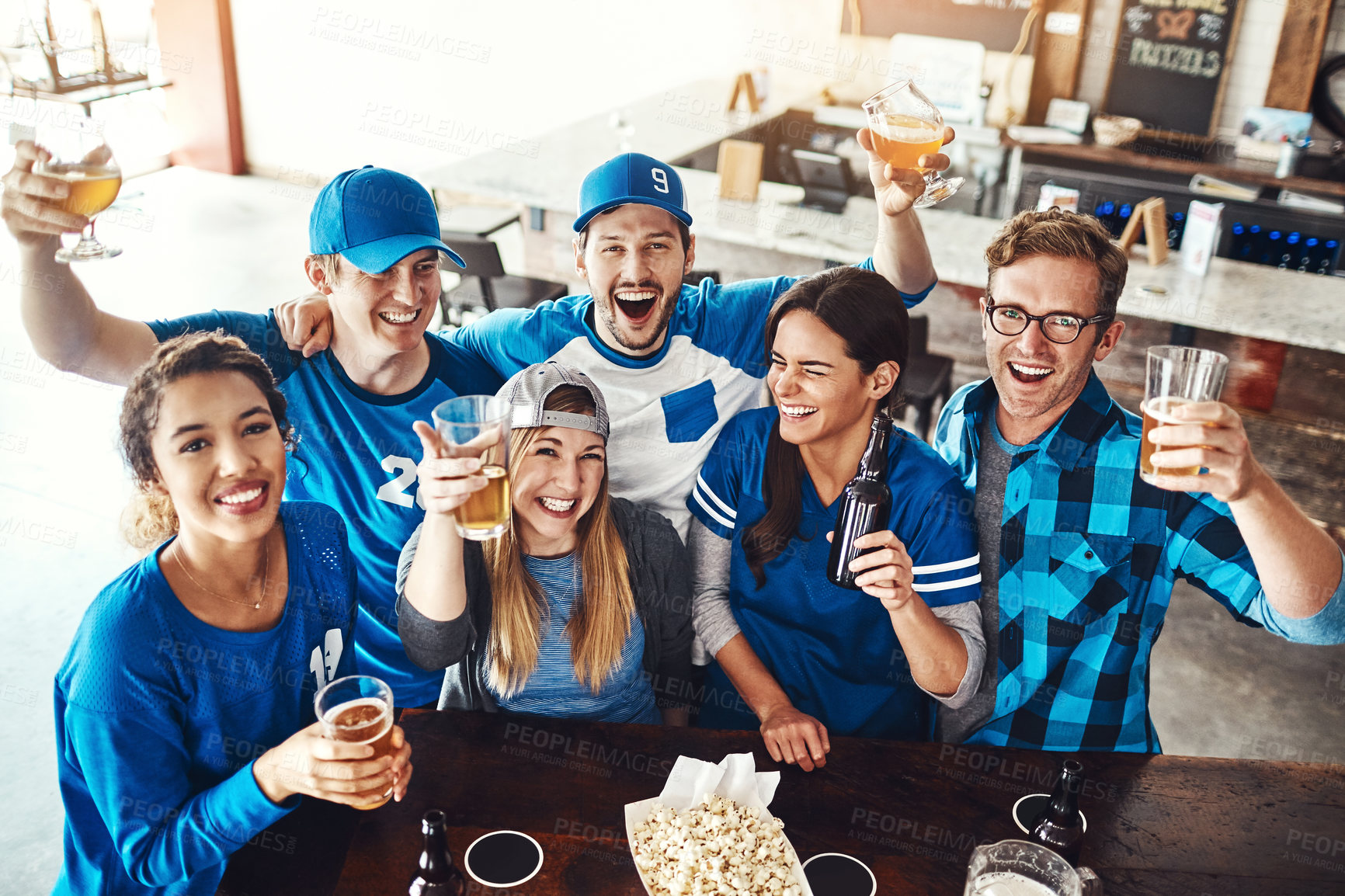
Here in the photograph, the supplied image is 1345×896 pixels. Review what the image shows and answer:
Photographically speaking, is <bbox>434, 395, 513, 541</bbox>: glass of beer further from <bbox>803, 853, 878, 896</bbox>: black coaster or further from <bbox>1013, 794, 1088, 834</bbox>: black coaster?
<bbox>1013, 794, 1088, 834</bbox>: black coaster

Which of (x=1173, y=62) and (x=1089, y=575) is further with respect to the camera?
(x=1173, y=62)

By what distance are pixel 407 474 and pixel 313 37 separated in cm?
773

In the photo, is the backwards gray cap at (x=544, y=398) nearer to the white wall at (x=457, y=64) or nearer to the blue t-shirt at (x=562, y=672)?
the blue t-shirt at (x=562, y=672)

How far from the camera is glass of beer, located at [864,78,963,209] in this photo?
2.34 metres

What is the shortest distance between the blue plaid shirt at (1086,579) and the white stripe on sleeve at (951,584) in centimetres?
11

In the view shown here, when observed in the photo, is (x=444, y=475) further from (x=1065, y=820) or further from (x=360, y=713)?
(x=1065, y=820)

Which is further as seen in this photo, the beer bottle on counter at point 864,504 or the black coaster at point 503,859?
the beer bottle on counter at point 864,504

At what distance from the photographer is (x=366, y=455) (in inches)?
92.5

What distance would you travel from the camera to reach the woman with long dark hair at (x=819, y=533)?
6.84 ft

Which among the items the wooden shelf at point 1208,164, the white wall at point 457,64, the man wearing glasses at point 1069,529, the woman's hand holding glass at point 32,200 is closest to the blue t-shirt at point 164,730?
the woman's hand holding glass at point 32,200

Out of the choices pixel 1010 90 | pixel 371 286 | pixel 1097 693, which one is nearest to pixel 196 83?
pixel 1010 90

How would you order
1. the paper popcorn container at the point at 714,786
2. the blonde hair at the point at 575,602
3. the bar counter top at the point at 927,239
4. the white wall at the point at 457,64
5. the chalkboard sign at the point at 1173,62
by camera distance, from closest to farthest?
the paper popcorn container at the point at 714,786, the blonde hair at the point at 575,602, the bar counter top at the point at 927,239, the chalkboard sign at the point at 1173,62, the white wall at the point at 457,64

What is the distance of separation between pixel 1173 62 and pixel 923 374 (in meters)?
3.70

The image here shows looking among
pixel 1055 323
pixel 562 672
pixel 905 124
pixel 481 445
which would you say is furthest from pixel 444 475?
pixel 905 124
